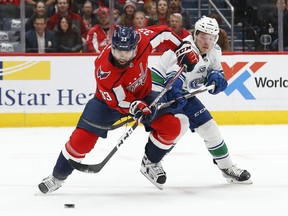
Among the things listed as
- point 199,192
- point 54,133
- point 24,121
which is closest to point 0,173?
point 199,192

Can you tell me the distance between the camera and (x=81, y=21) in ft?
27.6

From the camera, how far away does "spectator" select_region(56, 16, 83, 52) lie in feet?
27.3

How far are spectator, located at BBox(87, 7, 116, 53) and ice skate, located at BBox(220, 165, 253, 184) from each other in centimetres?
370

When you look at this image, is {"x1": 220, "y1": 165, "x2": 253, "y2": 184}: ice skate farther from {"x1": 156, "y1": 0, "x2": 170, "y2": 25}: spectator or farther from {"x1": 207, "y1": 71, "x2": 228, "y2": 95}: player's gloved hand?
{"x1": 156, "y1": 0, "x2": 170, "y2": 25}: spectator

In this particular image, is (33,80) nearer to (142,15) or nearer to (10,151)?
(142,15)

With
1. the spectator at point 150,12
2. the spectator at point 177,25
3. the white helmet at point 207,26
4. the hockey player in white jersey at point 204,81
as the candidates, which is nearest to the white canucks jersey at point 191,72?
the hockey player in white jersey at point 204,81

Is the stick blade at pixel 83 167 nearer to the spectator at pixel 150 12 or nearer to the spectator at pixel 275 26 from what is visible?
the spectator at pixel 150 12

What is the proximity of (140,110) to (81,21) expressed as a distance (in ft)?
14.1

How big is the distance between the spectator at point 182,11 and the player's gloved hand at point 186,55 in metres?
3.90

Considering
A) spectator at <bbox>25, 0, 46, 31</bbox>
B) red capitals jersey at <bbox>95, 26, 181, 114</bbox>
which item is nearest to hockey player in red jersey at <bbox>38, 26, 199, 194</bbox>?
red capitals jersey at <bbox>95, 26, 181, 114</bbox>

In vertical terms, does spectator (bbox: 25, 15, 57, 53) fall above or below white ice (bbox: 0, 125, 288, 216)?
above

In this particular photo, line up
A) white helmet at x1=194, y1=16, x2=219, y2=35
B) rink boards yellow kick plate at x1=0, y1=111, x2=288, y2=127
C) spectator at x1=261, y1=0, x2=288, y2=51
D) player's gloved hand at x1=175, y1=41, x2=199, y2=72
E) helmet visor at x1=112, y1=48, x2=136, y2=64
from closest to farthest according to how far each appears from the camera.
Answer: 1. helmet visor at x1=112, y1=48, x2=136, y2=64
2. player's gloved hand at x1=175, y1=41, x2=199, y2=72
3. white helmet at x1=194, y1=16, x2=219, y2=35
4. rink boards yellow kick plate at x1=0, y1=111, x2=288, y2=127
5. spectator at x1=261, y1=0, x2=288, y2=51

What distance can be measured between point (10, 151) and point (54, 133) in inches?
49.3

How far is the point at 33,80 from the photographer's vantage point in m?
8.06
